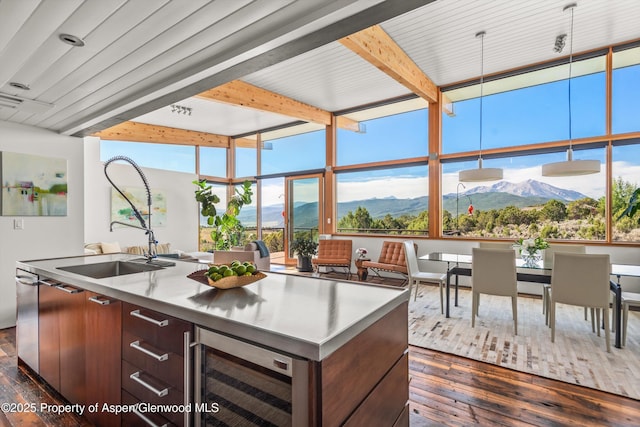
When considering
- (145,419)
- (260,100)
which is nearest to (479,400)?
(145,419)

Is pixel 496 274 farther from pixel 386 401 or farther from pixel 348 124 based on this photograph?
pixel 348 124

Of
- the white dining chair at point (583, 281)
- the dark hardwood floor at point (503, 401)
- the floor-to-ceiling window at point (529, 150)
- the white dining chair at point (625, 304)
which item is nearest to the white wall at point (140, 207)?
the dark hardwood floor at point (503, 401)

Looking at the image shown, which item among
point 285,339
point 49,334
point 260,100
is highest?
point 260,100

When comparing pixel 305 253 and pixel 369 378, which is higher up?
pixel 369 378

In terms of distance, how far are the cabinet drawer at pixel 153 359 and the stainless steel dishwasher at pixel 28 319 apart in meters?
1.22

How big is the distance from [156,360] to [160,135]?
705 cm

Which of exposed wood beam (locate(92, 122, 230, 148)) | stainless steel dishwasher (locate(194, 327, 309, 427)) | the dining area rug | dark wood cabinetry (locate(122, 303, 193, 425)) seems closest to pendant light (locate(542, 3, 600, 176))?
Result: the dining area rug

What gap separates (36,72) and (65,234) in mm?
2231

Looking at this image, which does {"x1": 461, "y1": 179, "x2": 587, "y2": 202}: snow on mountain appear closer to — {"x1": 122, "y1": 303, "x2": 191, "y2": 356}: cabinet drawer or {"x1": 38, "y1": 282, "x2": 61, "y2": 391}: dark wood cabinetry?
{"x1": 122, "y1": 303, "x2": 191, "y2": 356}: cabinet drawer

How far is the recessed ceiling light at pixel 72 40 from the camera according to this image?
1786 millimetres

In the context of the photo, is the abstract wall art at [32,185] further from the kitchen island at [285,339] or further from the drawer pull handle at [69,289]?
the kitchen island at [285,339]

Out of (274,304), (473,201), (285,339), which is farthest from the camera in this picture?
(473,201)

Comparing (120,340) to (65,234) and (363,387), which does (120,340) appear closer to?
(363,387)

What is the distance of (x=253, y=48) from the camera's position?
6.04 feet
